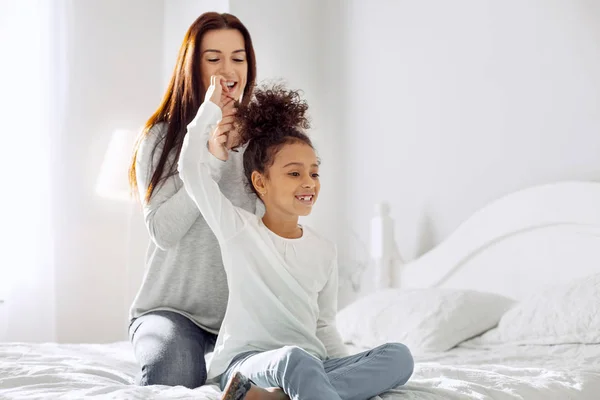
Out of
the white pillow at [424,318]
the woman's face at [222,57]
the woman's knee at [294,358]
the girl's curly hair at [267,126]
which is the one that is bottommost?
the white pillow at [424,318]

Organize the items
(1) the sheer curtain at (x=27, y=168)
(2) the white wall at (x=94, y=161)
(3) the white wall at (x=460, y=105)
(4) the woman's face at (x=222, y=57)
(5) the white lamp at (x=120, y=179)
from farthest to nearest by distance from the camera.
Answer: (5) the white lamp at (x=120, y=179) → (2) the white wall at (x=94, y=161) → (1) the sheer curtain at (x=27, y=168) → (3) the white wall at (x=460, y=105) → (4) the woman's face at (x=222, y=57)

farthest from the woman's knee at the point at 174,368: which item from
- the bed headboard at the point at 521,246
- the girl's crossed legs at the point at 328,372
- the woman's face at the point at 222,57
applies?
the bed headboard at the point at 521,246

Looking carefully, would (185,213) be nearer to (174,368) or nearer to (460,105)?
(174,368)

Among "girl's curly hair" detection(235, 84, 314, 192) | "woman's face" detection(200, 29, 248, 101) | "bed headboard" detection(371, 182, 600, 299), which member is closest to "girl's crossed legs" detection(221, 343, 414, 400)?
"girl's curly hair" detection(235, 84, 314, 192)

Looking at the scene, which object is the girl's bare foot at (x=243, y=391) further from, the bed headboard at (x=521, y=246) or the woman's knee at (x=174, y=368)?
the bed headboard at (x=521, y=246)

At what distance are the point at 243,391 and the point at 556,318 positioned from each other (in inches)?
45.9

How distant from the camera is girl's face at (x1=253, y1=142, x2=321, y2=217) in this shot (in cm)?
158

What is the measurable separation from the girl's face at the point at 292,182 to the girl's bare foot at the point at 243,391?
0.48 m

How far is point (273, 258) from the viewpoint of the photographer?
1.53 meters

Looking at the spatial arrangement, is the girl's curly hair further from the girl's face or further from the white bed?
the white bed

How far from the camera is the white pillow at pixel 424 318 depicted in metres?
2.23

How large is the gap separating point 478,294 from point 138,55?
2066 millimetres

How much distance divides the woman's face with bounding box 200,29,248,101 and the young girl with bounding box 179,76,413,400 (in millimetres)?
220

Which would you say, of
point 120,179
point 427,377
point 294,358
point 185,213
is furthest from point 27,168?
point 294,358
